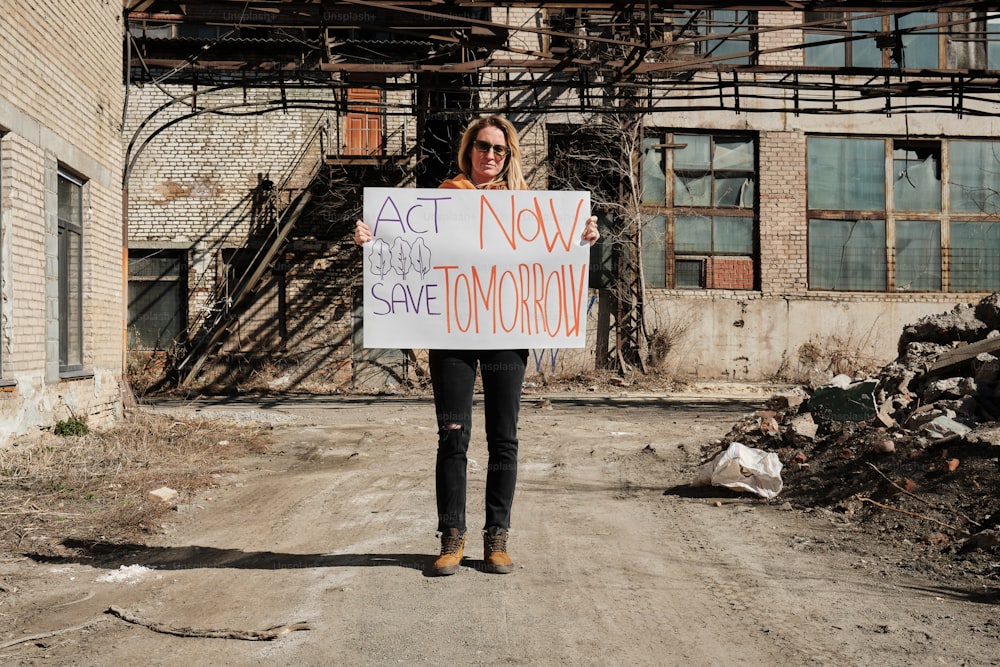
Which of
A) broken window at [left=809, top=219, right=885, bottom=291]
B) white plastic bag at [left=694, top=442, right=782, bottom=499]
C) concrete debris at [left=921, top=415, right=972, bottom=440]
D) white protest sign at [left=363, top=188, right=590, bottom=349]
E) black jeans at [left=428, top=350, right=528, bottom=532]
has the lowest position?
white plastic bag at [left=694, top=442, right=782, bottom=499]

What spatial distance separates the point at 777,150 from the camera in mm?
20547

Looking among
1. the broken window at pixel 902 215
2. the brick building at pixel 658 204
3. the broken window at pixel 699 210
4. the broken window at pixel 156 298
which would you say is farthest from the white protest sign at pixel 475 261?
the broken window at pixel 902 215

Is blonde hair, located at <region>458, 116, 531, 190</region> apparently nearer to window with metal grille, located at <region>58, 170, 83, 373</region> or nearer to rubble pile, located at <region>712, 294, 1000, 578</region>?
rubble pile, located at <region>712, 294, 1000, 578</region>

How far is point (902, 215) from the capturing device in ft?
69.1

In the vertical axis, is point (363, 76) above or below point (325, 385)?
above

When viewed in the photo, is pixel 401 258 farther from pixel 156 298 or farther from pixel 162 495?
pixel 156 298

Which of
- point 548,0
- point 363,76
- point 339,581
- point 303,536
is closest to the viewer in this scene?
point 339,581

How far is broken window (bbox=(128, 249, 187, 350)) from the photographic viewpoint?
65.4 feet

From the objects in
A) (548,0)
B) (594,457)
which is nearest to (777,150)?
(548,0)

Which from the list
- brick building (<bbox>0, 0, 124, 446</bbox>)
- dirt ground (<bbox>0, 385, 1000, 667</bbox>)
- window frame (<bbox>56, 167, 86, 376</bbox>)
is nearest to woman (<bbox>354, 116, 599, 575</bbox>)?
dirt ground (<bbox>0, 385, 1000, 667</bbox>)

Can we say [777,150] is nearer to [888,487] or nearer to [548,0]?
[548,0]

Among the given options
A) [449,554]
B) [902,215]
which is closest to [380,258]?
[449,554]

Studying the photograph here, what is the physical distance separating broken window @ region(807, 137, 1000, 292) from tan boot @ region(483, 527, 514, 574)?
1814 cm

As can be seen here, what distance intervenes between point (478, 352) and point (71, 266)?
7443 mm
